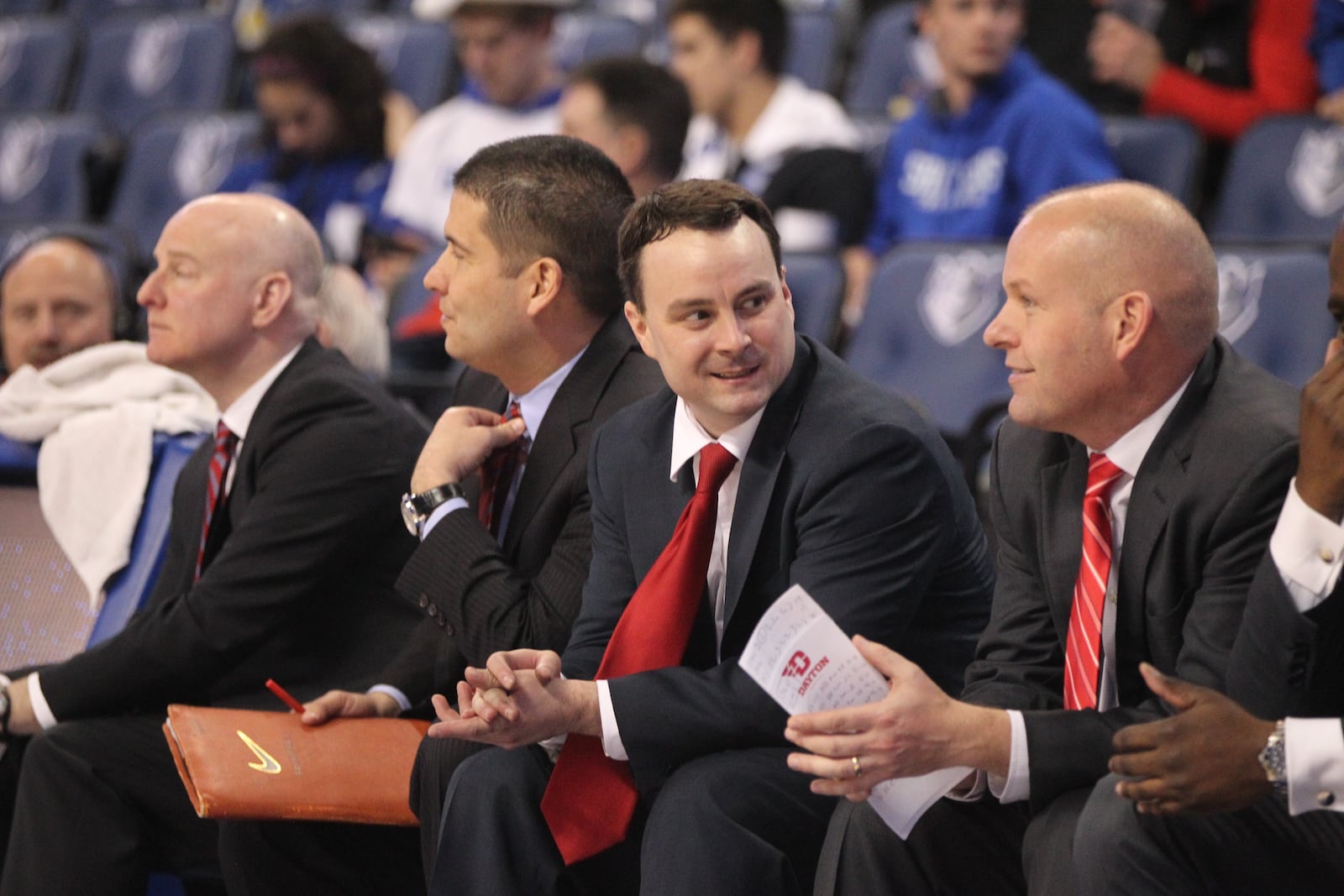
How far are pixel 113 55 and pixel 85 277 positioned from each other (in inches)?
154

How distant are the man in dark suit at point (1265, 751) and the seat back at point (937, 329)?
7.67ft

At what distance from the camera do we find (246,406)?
11.9 feet

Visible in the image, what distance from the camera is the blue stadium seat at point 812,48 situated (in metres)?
6.93

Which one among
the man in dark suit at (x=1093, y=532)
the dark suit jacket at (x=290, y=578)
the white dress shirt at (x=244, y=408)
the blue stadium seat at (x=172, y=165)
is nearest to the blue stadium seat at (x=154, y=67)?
the blue stadium seat at (x=172, y=165)

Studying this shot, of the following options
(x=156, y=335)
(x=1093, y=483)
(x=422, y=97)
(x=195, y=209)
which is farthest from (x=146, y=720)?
(x=422, y=97)

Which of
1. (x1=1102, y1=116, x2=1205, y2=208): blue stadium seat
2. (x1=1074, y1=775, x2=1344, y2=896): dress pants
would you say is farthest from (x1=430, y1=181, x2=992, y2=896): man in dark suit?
(x1=1102, y1=116, x2=1205, y2=208): blue stadium seat

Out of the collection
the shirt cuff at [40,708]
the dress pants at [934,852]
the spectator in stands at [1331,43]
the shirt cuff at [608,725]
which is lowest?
the shirt cuff at [40,708]

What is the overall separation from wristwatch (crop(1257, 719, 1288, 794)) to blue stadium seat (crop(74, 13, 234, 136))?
6.66 metres

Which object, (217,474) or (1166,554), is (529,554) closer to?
(217,474)

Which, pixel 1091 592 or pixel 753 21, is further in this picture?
pixel 753 21

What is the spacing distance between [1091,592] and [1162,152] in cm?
304

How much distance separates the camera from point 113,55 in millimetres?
8141

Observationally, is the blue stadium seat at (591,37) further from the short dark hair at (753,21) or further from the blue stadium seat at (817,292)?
the blue stadium seat at (817,292)

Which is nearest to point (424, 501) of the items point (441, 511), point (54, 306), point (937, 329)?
point (441, 511)
